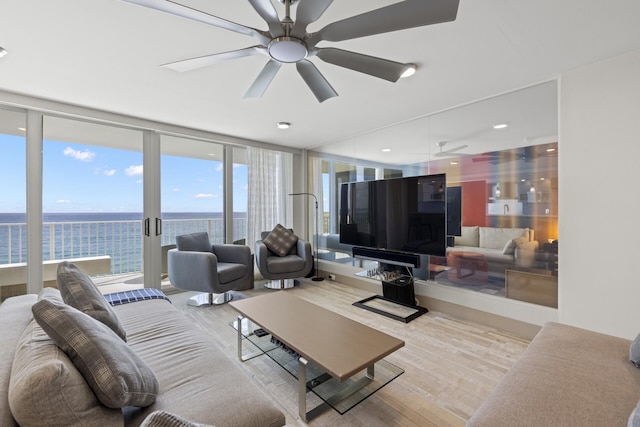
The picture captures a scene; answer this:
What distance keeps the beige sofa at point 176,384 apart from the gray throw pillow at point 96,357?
0.04m

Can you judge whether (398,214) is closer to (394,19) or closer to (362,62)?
(362,62)

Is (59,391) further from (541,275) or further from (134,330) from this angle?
(541,275)

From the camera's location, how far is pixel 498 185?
9.19ft

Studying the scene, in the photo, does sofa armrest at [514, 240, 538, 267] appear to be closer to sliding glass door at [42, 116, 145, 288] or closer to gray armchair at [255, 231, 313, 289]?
gray armchair at [255, 231, 313, 289]

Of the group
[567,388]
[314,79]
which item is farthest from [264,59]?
[567,388]

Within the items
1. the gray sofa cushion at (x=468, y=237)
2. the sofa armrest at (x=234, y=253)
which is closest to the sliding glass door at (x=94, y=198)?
the sofa armrest at (x=234, y=253)

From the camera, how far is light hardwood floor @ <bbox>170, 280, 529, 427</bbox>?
1.63 m

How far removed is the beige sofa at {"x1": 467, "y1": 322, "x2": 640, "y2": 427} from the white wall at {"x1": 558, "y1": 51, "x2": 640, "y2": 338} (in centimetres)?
86

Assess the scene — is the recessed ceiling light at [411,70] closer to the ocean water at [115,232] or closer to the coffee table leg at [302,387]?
the coffee table leg at [302,387]

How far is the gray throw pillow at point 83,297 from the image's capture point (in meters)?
1.36

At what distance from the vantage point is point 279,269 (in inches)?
157

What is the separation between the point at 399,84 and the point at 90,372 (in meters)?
2.79

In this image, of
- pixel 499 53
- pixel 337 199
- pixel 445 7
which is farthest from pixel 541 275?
pixel 337 199

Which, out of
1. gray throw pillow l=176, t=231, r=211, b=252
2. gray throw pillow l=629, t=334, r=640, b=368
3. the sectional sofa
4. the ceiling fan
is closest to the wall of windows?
gray throw pillow l=176, t=231, r=211, b=252
